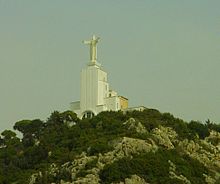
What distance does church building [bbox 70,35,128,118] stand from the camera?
6888 centimetres

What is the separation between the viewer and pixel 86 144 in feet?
191

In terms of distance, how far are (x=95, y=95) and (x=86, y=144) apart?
1127cm

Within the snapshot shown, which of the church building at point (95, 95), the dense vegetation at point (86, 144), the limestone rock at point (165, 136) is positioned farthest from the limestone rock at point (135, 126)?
the church building at point (95, 95)

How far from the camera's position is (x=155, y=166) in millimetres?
52844

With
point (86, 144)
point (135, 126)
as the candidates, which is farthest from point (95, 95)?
point (86, 144)

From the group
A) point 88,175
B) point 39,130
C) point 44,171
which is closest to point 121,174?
point 88,175

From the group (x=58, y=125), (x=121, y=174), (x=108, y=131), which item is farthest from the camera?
(x=58, y=125)

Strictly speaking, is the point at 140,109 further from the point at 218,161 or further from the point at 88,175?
the point at 88,175

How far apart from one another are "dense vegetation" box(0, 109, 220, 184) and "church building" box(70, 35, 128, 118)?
6.04ft

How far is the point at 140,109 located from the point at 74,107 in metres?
7.06

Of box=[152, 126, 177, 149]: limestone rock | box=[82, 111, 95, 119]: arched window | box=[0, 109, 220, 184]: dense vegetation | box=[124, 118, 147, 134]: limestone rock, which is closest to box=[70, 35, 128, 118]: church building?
box=[82, 111, 95, 119]: arched window

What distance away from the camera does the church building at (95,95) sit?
6888 cm

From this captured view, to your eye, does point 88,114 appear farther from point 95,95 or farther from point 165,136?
point 165,136

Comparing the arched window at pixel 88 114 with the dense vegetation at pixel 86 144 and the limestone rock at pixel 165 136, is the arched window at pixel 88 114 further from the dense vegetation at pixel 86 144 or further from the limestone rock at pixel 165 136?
the limestone rock at pixel 165 136
